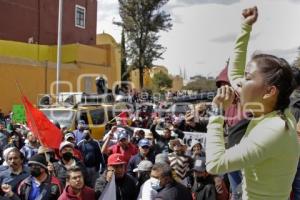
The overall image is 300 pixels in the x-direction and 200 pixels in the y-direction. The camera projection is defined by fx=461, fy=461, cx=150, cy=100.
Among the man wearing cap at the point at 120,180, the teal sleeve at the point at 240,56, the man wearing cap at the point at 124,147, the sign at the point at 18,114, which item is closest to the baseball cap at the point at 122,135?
the man wearing cap at the point at 124,147

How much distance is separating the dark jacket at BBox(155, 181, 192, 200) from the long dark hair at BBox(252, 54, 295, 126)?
326cm

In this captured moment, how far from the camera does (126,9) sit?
41312 mm

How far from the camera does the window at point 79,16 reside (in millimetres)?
34531

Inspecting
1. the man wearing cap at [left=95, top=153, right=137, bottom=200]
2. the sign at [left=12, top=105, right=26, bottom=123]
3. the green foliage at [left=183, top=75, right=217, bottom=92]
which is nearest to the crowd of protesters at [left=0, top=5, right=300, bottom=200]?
the man wearing cap at [left=95, top=153, right=137, bottom=200]

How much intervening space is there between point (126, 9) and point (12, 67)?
64.4ft

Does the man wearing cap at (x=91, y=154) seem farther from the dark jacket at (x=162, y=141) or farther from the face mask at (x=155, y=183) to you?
the face mask at (x=155, y=183)

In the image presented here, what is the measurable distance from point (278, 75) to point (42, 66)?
80.4 feet

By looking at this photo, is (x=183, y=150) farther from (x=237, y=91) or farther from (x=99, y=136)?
(x=99, y=136)

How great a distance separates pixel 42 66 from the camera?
83.6ft

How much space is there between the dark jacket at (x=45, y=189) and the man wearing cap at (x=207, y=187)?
1.72 meters

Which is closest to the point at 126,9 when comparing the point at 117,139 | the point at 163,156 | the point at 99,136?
the point at 99,136

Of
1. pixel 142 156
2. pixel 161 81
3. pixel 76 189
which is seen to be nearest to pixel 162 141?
pixel 142 156

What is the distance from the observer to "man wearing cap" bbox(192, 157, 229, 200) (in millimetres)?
5734

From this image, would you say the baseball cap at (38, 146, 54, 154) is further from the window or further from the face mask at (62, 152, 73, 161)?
the window
